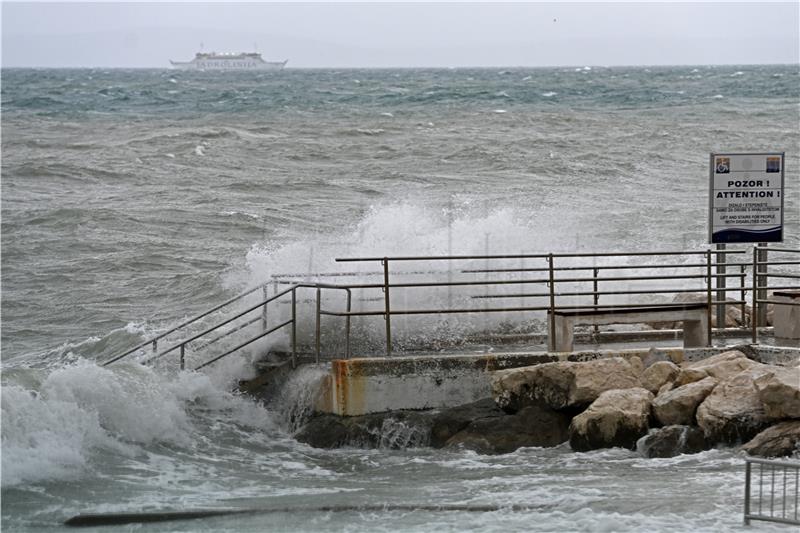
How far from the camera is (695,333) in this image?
12438mm

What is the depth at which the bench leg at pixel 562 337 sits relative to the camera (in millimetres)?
12180

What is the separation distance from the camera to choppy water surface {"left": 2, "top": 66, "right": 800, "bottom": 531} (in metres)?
9.88

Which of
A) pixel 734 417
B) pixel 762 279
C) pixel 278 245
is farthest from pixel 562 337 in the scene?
pixel 278 245

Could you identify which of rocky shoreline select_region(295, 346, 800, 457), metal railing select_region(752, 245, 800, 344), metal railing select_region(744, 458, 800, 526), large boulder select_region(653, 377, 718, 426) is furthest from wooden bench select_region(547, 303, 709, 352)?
metal railing select_region(744, 458, 800, 526)

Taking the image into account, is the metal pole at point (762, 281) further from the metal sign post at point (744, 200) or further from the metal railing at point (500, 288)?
the metal sign post at point (744, 200)

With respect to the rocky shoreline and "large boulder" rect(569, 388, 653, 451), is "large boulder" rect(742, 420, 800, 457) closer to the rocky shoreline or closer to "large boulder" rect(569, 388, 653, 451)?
the rocky shoreline

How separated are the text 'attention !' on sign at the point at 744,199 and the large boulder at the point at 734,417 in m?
2.46

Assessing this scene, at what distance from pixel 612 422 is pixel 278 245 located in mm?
14467

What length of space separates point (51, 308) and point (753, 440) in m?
13.1

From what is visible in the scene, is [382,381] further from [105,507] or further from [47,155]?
[47,155]

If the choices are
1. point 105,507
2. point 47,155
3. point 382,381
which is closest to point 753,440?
Result: point 382,381

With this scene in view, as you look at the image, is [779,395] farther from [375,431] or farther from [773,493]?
[375,431]

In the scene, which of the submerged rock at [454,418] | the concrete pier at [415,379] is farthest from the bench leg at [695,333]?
the submerged rock at [454,418]

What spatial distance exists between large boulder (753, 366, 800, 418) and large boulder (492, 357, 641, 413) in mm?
1290
